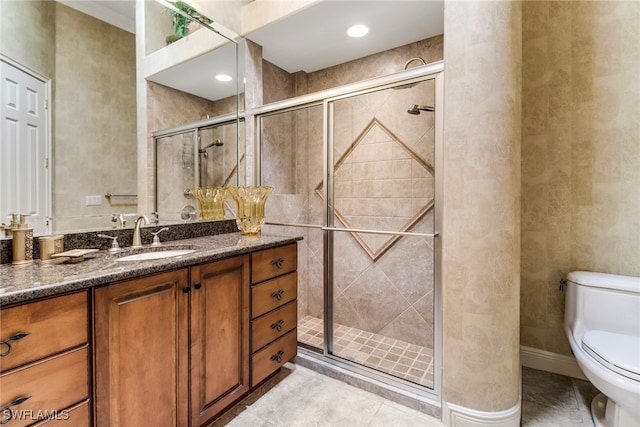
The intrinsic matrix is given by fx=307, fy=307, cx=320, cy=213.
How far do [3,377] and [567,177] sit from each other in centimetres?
260

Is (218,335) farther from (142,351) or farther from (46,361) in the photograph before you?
(46,361)

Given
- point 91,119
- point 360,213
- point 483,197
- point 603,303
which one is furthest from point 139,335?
point 603,303

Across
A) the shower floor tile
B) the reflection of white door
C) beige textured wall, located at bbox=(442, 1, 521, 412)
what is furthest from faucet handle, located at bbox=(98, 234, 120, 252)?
beige textured wall, located at bbox=(442, 1, 521, 412)

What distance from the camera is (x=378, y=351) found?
2.28 m

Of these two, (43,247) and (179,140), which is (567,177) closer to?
(179,140)

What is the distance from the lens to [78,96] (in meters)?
1.46

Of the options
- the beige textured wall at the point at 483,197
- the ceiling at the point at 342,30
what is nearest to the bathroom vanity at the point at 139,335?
the beige textured wall at the point at 483,197

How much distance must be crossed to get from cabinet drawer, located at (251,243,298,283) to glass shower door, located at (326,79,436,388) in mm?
352

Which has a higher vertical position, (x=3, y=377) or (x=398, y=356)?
(x=3, y=377)

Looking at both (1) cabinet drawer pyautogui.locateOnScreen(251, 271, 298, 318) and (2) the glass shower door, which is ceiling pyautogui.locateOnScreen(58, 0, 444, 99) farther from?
(1) cabinet drawer pyautogui.locateOnScreen(251, 271, 298, 318)

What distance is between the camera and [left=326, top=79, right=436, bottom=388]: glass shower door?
87.0 inches

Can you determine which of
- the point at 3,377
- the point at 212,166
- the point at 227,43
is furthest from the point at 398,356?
the point at 227,43

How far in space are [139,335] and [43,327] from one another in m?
0.29

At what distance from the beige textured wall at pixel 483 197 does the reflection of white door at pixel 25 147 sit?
1.83 meters
